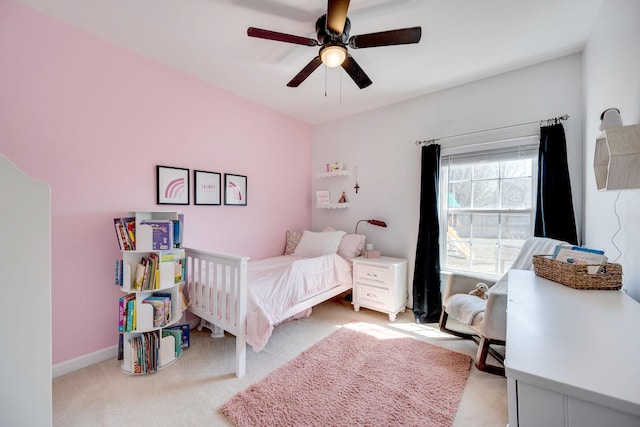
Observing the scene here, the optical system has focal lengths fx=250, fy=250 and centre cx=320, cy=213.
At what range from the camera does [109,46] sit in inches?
80.1

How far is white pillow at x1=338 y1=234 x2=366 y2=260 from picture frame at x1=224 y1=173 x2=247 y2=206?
1.36 meters

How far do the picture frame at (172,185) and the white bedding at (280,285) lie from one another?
101 centimetres

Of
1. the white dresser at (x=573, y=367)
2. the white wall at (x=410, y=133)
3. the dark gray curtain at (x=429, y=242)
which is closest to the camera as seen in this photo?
the white dresser at (x=573, y=367)

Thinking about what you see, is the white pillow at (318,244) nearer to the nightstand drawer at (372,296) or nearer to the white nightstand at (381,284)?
the white nightstand at (381,284)

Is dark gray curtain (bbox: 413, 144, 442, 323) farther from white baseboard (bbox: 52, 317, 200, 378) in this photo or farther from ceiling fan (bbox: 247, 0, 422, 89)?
white baseboard (bbox: 52, 317, 200, 378)

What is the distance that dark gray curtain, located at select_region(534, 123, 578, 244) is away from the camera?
206 centimetres

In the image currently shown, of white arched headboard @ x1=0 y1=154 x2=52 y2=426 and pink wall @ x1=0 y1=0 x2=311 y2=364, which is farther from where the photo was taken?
pink wall @ x1=0 y1=0 x2=311 y2=364

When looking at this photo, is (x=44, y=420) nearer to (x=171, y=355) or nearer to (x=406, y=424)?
(x=171, y=355)

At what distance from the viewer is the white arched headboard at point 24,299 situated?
3.12 feet

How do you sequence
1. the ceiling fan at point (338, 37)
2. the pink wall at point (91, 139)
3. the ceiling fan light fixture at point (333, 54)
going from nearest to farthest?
the ceiling fan at point (338, 37), the ceiling fan light fixture at point (333, 54), the pink wall at point (91, 139)

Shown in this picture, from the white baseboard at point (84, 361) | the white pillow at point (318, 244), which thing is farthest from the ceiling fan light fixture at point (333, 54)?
the white baseboard at point (84, 361)

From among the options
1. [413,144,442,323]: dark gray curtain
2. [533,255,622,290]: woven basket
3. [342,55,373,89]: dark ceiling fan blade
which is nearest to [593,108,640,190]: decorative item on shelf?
[533,255,622,290]: woven basket

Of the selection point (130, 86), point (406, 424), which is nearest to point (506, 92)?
point (406, 424)

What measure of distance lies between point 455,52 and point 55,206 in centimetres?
335
